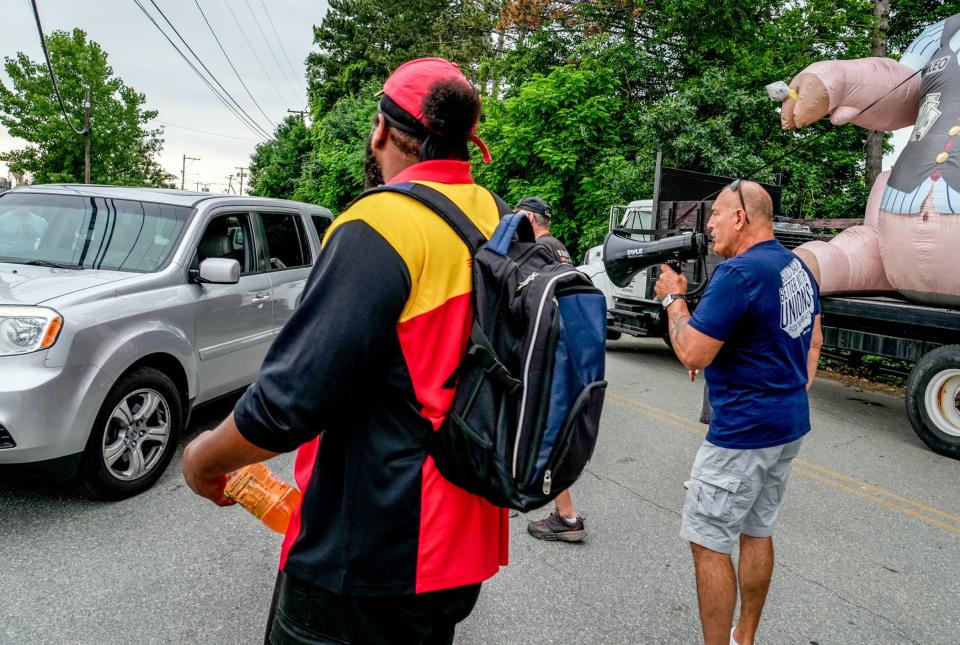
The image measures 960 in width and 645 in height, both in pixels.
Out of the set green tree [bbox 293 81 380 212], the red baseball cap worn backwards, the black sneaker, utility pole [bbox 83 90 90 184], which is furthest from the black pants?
utility pole [bbox 83 90 90 184]

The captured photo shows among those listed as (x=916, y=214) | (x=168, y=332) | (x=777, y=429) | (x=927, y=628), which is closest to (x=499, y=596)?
(x=777, y=429)

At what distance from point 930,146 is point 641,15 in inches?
494

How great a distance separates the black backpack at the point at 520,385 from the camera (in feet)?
3.95

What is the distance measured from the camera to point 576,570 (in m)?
3.45

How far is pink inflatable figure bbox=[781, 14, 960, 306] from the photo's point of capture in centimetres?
565

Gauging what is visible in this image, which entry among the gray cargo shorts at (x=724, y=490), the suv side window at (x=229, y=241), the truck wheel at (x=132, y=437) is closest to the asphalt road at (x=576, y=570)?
the truck wheel at (x=132, y=437)

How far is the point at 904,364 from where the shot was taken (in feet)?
32.6

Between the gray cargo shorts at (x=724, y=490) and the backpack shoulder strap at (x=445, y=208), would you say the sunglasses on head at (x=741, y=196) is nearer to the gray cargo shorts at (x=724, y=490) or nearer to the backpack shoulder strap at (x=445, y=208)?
the gray cargo shorts at (x=724, y=490)

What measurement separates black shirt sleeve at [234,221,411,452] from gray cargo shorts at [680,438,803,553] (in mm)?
1859

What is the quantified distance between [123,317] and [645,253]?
289cm

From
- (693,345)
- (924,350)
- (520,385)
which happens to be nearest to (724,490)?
(693,345)

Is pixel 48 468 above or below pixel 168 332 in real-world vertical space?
below

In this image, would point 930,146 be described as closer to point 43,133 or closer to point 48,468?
point 48,468

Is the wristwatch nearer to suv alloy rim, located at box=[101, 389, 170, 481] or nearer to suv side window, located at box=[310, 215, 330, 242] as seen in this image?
suv alloy rim, located at box=[101, 389, 170, 481]
